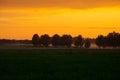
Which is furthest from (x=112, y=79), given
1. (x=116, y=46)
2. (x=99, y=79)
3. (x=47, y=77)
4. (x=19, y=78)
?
(x=116, y=46)

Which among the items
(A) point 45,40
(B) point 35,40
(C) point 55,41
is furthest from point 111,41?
(B) point 35,40

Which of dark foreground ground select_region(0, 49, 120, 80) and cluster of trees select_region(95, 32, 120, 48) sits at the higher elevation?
cluster of trees select_region(95, 32, 120, 48)

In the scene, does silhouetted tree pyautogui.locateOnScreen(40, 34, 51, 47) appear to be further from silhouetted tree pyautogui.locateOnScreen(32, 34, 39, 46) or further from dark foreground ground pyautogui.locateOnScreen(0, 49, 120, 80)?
dark foreground ground pyautogui.locateOnScreen(0, 49, 120, 80)

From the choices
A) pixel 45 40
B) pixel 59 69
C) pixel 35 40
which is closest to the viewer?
pixel 59 69

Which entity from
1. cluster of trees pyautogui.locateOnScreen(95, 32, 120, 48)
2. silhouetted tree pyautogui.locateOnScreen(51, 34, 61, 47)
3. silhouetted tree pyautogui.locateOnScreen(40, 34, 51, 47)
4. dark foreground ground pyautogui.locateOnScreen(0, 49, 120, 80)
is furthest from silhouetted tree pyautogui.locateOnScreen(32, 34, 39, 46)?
dark foreground ground pyautogui.locateOnScreen(0, 49, 120, 80)

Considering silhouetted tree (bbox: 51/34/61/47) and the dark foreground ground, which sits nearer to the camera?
the dark foreground ground

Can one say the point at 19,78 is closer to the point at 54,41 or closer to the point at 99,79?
the point at 99,79

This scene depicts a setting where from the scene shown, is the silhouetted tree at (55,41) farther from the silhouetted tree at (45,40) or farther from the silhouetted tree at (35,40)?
the silhouetted tree at (35,40)

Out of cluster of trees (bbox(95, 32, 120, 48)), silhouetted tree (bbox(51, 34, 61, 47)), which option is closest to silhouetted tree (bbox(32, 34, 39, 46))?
silhouetted tree (bbox(51, 34, 61, 47))

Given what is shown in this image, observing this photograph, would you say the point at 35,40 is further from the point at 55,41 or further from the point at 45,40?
the point at 55,41

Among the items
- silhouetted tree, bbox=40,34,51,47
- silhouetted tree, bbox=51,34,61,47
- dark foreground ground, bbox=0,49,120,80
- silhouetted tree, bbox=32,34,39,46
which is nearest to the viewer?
dark foreground ground, bbox=0,49,120,80

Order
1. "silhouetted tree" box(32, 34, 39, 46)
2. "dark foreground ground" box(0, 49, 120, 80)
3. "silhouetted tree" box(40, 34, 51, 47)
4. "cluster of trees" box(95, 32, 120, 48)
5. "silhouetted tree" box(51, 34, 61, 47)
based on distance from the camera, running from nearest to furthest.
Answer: "dark foreground ground" box(0, 49, 120, 80), "cluster of trees" box(95, 32, 120, 48), "silhouetted tree" box(40, 34, 51, 47), "silhouetted tree" box(51, 34, 61, 47), "silhouetted tree" box(32, 34, 39, 46)

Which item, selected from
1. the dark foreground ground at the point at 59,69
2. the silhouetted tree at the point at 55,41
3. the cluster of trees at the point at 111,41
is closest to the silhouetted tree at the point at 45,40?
the silhouetted tree at the point at 55,41

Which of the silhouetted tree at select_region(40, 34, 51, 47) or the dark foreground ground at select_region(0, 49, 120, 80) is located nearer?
the dark foreground ground at select_region(0, 49, 120, 80)
